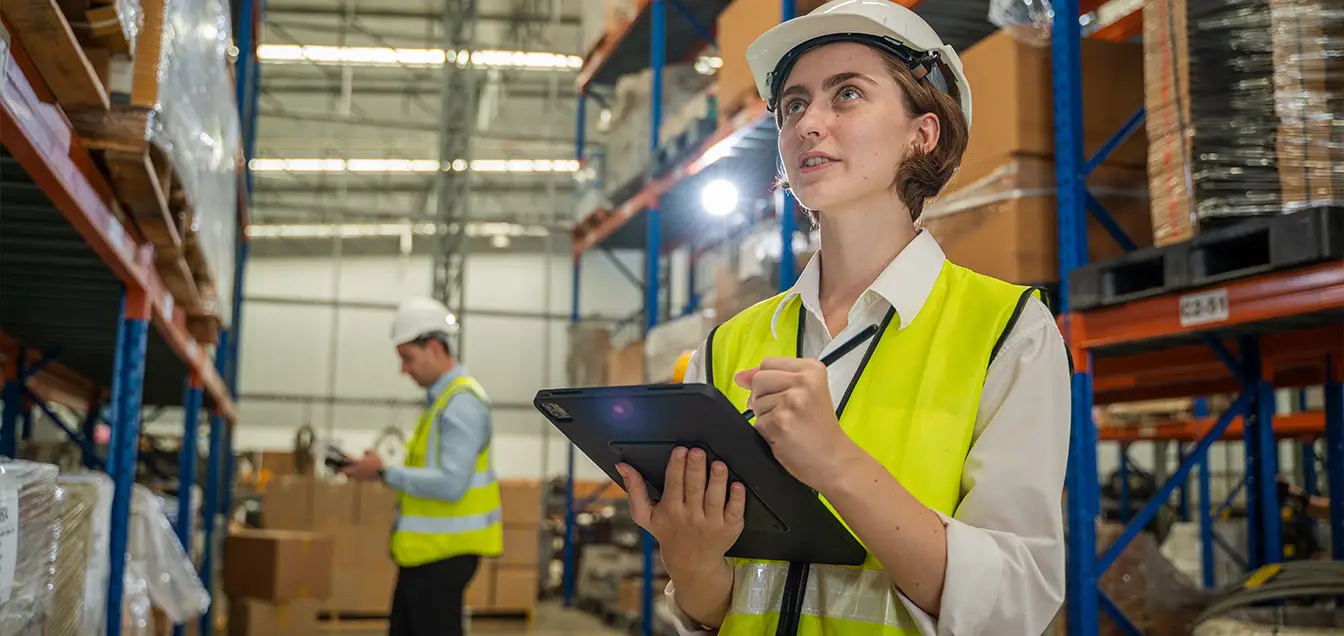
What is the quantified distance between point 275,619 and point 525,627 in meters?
3.11

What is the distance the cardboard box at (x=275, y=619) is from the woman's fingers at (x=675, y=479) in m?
7.57

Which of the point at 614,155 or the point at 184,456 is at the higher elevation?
the point at 614,155

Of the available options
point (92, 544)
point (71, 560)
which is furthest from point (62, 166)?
point (92, 544)

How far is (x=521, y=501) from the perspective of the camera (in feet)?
35.5

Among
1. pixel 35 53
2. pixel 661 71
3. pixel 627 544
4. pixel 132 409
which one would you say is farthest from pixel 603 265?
pixel 35 53

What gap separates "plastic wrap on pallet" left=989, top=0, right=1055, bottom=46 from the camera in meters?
4.45

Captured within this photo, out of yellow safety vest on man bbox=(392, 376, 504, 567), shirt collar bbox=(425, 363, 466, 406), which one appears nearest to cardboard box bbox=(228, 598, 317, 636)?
yellow safety vest on man bbox=(392, 376, 504, 567)

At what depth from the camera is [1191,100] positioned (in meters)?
3.73

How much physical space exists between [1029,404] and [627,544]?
11.8 m

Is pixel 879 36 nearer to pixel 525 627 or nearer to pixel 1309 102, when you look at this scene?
pixel 1309 102

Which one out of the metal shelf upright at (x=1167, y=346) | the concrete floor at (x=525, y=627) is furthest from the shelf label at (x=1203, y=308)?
the concrete floor at (x=525, y=627)

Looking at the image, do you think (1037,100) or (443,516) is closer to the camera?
(1037,100)

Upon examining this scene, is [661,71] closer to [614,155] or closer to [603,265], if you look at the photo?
[614,155]

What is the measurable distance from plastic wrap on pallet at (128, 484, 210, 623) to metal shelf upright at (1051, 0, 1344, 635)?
3.84 m
